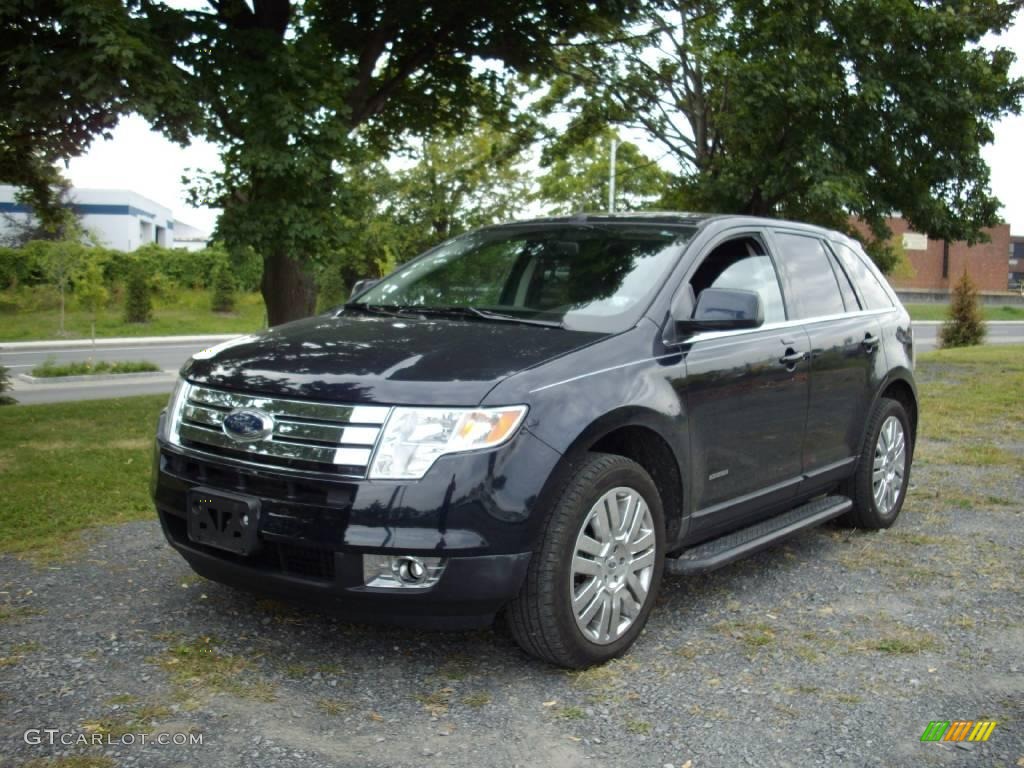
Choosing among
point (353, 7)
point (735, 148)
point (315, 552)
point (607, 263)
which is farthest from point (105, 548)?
point (735, 148)

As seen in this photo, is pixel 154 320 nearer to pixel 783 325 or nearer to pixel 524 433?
pixel 783 325

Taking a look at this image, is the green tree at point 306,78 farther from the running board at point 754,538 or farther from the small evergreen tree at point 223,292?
the small evergreen tree at point 223,292

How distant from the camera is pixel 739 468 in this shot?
15.6 feet

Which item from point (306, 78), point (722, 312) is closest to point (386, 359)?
point (722, 312)

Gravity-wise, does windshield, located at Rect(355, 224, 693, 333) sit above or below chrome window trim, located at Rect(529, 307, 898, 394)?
above

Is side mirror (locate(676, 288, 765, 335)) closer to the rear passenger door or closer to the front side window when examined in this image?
the front side window

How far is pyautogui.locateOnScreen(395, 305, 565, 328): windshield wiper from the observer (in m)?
4.39

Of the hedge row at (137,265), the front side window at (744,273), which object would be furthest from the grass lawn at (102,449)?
the hedge row at (137,265)

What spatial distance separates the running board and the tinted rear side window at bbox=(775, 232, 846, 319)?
1.04 meters

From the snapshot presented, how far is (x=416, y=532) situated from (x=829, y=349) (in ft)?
9.54

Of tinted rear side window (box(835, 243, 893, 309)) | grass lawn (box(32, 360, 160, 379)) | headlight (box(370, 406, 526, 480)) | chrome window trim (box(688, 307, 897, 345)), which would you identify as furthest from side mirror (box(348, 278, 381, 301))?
grass lawn (box(32, 360, 160, 379))

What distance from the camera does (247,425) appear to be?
3.84 meters

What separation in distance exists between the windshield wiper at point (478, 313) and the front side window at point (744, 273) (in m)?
0.82

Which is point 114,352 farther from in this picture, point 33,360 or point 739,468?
point 739,468
